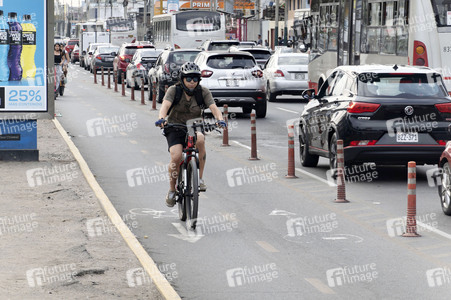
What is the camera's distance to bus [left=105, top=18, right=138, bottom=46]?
294ft

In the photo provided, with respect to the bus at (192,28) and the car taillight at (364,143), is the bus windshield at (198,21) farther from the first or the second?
the car taillight at (364,143)

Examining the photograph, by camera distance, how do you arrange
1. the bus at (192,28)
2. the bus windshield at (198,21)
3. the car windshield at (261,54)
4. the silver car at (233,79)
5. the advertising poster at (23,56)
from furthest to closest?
the bus windshield at (198,21)
the bus at (192,28)
the car windshield at (261,54)
the silver car at (233,79)
the advertising poster at (23,56)

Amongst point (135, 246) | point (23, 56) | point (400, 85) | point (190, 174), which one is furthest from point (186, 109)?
point (23, 56)

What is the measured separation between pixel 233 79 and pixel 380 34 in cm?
492

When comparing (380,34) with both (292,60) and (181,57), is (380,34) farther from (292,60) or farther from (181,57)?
(292,60)

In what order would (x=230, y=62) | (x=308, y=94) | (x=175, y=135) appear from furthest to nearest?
(x=230, y=62) < (x=308, y=94) < (x=175, y=135)

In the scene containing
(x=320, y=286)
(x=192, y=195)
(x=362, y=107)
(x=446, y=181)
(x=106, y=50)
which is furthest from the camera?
(x=106, y=50)

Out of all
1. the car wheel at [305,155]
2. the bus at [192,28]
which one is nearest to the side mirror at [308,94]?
the car wheel at [305,155]

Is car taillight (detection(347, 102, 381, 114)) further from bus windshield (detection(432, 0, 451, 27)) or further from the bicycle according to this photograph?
bus windshield (detection(432, 0, 451, 27))

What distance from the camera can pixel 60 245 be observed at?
33.4 ft

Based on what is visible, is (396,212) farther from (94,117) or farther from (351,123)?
(94,117)

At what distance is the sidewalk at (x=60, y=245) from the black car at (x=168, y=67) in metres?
17.1

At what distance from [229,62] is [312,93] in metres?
11.1

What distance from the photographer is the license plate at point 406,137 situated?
50.1ft
